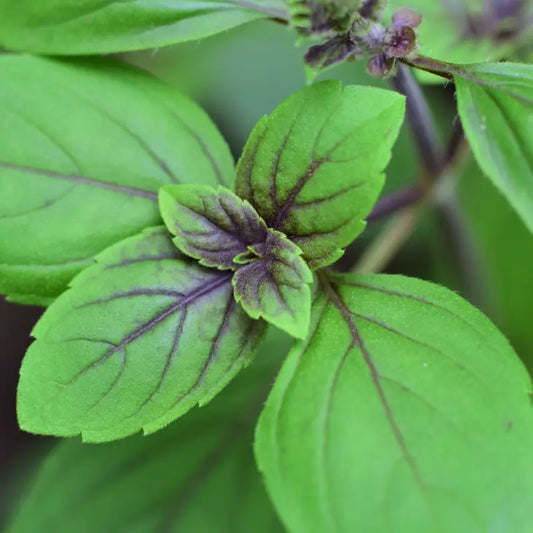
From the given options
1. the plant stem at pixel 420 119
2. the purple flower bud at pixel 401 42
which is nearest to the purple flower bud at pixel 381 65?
the purple flower bud at pixel 401 42

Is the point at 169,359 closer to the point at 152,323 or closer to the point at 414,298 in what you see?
the point at 152,323

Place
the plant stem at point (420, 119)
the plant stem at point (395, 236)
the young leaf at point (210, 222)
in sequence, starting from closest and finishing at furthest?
the young leaf at point (210, 222)
the plant stem at point (420, 119)
the plant stem at point (395, 236)

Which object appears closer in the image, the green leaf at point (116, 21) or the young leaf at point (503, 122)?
the young leaf at point (503, 122)

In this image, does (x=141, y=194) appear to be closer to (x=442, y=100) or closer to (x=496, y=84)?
(x=496, y=84)

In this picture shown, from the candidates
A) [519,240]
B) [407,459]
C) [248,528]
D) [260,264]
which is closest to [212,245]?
[260,264]

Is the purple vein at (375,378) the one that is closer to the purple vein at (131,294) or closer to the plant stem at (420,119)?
the purple vein at (131,294)

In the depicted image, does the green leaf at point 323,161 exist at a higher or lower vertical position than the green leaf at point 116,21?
lower

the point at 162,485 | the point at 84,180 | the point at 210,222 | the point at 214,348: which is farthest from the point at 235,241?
the point at 162,485
